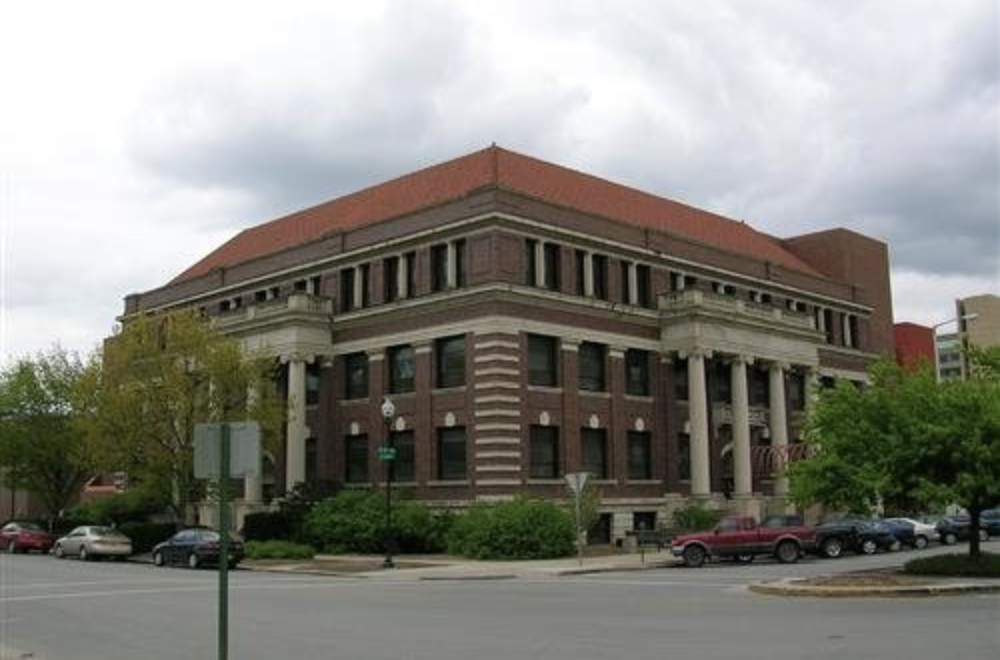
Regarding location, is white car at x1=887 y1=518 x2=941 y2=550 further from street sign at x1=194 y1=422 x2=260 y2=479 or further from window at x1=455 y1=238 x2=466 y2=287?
street sign at x1=194 y1=422 x2=260 y2=479

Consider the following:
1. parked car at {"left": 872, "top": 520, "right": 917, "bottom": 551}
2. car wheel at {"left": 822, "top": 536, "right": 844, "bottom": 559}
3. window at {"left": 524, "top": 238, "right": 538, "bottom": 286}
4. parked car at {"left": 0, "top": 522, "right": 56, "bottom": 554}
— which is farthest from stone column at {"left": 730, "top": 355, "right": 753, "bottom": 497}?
parked car at {"left": 0, "top": 522, "right": 56, "bottom": 554}

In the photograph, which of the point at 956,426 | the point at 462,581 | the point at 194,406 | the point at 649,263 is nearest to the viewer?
the point at 956,426

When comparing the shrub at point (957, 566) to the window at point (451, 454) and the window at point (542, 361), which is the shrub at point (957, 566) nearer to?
the window at point (542, 361)

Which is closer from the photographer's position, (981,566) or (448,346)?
(981,566)

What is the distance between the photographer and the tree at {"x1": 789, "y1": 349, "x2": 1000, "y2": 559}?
82.8 feet

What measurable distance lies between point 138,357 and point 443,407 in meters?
12.6

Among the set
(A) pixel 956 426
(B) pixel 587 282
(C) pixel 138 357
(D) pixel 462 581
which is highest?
(B) pixel 587 282

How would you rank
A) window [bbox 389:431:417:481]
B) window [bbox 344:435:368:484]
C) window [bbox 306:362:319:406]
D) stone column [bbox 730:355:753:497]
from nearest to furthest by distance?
window [bbox 389:431:417:481]
window [bbox 344:435:368:484]
stone column [bbox 730:355:753:497]
window [bbox 306:362:319:406]

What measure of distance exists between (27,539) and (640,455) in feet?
94.4

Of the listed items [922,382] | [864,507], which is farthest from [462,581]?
[922,382]

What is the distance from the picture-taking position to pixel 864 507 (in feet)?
Answer: 87.6

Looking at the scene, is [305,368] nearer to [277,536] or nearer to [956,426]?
[277,536]

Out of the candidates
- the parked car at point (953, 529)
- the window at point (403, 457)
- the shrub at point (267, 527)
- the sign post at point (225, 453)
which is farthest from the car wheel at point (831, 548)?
the sign post at point (225, 453)

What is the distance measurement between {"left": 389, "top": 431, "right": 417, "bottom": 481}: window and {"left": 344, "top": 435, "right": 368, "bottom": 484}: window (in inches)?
86.9
